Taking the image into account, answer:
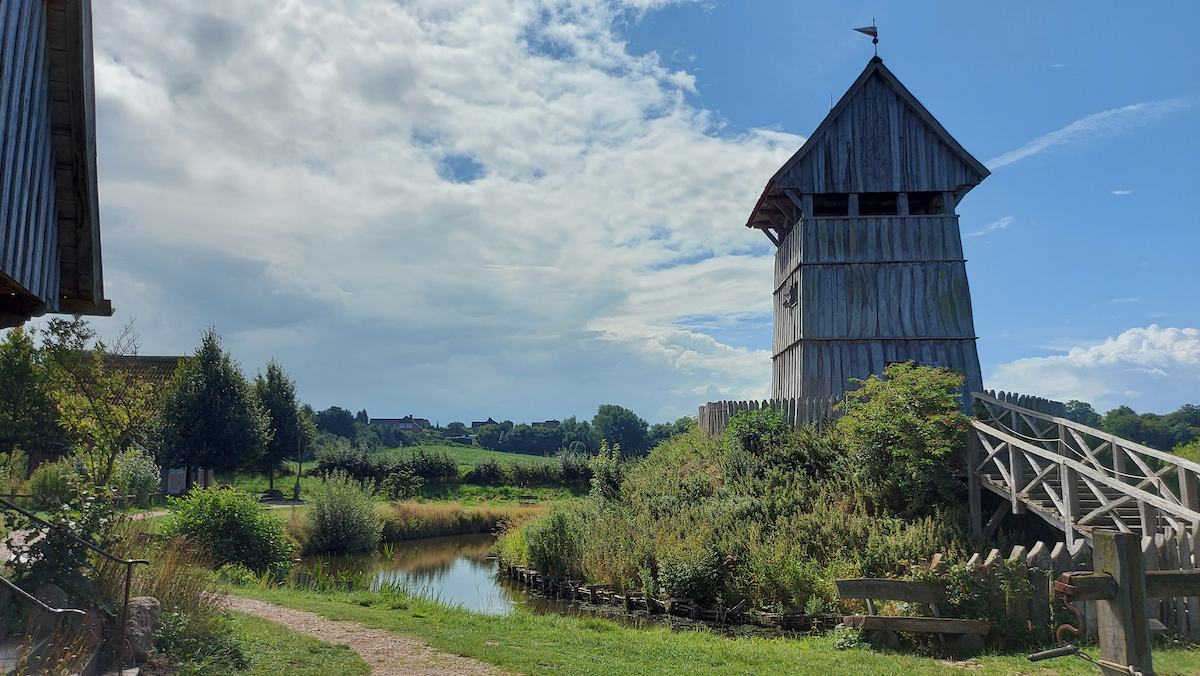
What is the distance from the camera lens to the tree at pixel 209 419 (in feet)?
109

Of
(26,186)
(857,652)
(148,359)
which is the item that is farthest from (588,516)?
(148,359)

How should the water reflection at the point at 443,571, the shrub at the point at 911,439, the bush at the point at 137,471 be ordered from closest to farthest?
1. the shrub at the point at 911,439
2. the water reflection at the point at 443,571
3. the bush at the point at 137,471

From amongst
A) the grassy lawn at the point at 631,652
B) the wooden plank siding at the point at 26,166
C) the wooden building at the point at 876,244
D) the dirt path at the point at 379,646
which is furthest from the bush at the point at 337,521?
the wooden plank siding at the point at 26,166

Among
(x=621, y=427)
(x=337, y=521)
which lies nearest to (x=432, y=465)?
(x=337, y=521)

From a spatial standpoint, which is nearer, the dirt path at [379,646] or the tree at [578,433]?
the dirt path at [379,646]

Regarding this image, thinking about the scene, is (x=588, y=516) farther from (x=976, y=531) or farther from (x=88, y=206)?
(x=88, y=206)

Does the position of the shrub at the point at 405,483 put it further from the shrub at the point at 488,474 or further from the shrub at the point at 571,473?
the shrub at the point at 571,473

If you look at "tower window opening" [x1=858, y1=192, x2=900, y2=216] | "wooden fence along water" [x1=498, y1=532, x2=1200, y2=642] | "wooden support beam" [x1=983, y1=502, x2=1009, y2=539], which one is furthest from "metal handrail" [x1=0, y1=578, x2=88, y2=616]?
"tower window opening" [x1=858, y1=192, x2=900, y2=216]

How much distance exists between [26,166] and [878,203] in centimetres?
2158

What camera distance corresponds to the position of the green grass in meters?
7.86

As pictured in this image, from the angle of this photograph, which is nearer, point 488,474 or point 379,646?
point 379,646

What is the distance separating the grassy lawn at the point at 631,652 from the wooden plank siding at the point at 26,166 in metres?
6.55

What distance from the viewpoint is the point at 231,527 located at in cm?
1644

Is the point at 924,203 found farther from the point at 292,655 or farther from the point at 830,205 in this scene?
the point at 292,655
